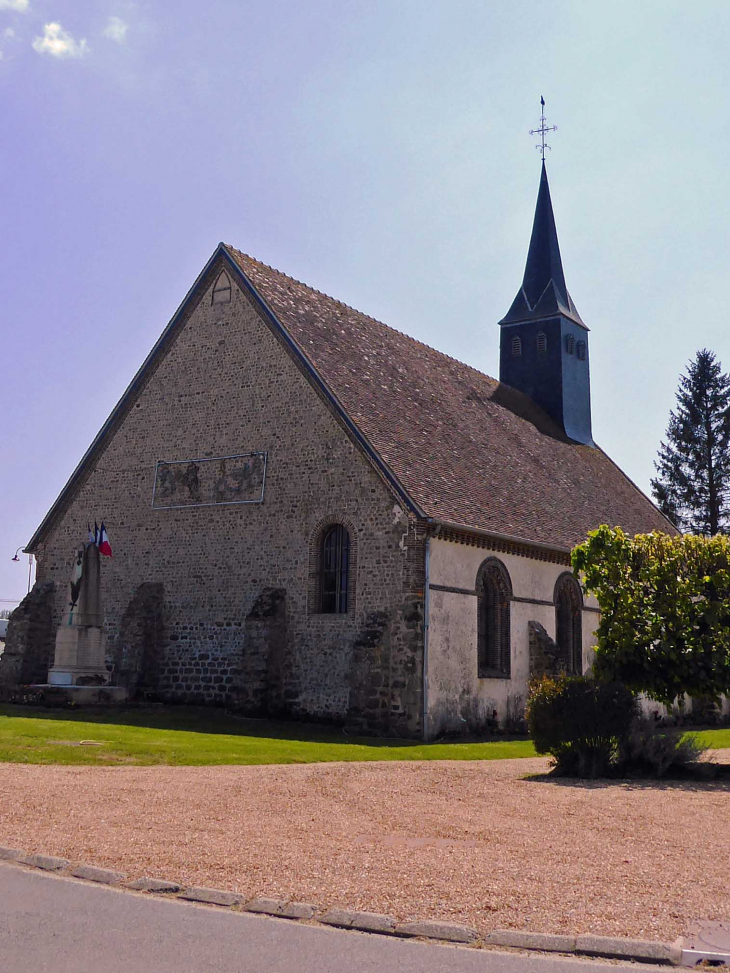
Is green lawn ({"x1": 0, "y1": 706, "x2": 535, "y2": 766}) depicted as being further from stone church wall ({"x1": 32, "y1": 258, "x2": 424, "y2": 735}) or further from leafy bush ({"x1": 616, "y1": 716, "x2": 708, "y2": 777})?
leafy bush ({"x1": 616, "y1": 716, "x2": 708, "y2": 777})

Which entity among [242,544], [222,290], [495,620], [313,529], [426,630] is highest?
[222,290]

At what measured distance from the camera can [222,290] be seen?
2322cm

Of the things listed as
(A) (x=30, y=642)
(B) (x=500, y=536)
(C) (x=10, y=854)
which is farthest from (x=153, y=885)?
(A) (x=30, y=642)

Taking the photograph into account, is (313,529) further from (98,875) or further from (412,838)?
(98,875)

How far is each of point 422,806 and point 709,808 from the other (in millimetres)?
3128

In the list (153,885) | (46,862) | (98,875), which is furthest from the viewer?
(46,862)

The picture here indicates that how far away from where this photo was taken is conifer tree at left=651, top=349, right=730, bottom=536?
45844 mm

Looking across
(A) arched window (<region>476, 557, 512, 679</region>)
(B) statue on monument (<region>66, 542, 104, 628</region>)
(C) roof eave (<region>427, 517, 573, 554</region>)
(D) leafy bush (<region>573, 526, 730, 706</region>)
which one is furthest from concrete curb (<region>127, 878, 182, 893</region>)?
(B) statue on monument (<region>66, 542, 104, 628</region>)

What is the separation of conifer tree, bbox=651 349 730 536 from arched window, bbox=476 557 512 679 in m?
27.1

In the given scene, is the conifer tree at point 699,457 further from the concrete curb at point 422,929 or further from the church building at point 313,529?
Answer: the concrete curb at point 422,929

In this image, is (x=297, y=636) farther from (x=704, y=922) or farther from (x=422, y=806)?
(x=704, y=922)

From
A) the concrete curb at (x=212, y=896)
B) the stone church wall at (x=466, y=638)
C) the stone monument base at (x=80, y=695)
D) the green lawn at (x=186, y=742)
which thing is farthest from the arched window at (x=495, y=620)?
the concrete curb at (x=212, y=896)

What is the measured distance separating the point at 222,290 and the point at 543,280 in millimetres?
15412

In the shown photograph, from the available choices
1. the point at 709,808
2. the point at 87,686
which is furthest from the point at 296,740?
the point at 709,808
